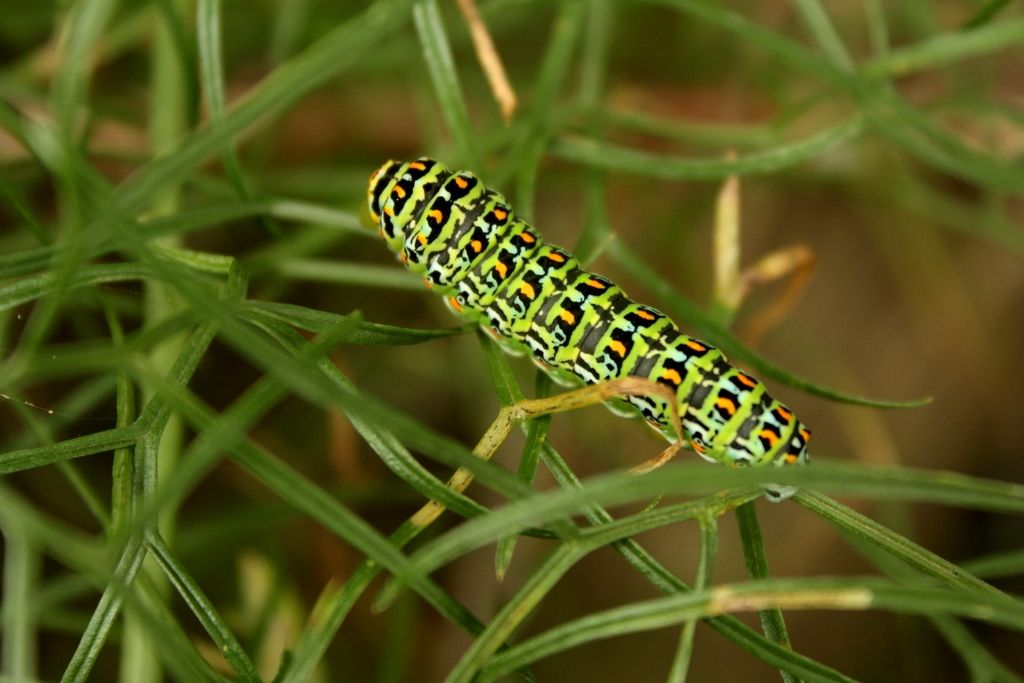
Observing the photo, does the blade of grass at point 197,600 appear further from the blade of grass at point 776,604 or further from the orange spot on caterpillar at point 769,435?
the orange spot on caterpillar at point 769,435

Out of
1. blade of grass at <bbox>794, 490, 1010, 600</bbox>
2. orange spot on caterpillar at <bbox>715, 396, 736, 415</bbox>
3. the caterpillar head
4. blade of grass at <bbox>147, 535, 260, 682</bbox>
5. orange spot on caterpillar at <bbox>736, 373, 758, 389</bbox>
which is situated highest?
orange spot on caterpillar at <bbox>736, 373, 758, 389</bbox>

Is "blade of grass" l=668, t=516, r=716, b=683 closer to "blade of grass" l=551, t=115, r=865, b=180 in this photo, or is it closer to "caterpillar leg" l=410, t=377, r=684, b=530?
"caterpillar leg" l=410, t=377, r=684, b=530

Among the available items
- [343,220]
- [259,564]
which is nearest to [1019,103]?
[343,220]

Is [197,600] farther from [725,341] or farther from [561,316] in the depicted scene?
[725,341]

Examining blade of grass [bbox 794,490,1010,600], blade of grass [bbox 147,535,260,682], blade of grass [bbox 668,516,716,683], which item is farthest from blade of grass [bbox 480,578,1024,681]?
blade of grass [bbox 147,535,260,682]

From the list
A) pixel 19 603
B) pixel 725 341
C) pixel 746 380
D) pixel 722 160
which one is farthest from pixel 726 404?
pixel 19 603
